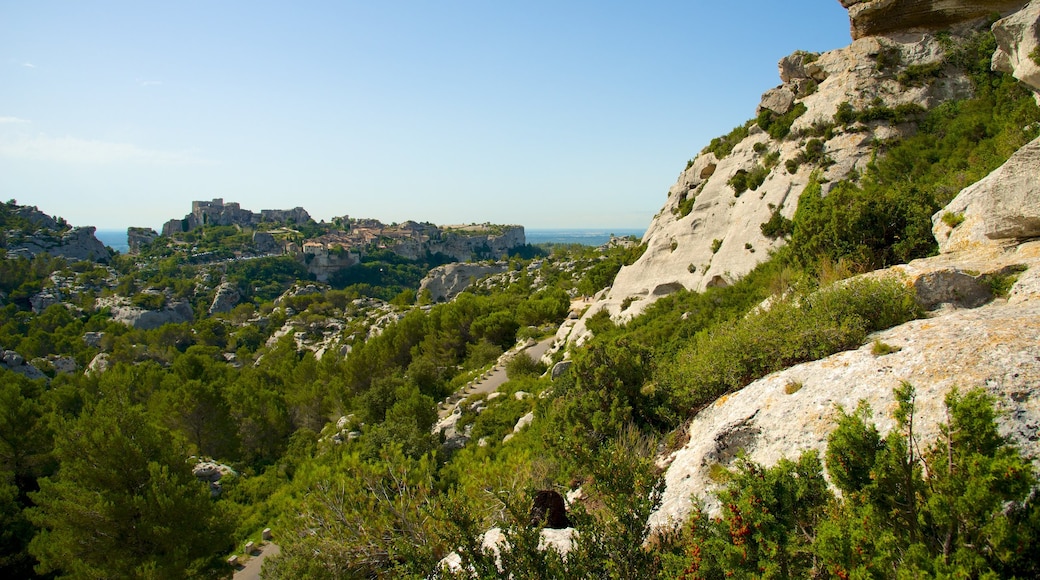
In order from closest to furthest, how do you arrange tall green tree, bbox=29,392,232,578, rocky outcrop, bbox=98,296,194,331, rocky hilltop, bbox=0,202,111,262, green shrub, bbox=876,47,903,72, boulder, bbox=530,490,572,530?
boulder, bbox=530,490,572,530 < tall green tree, bbox=29,392,232,578 < green shrub, bbox=876,47,903,72 < rocky outcrop, bbox=98,296,194,331 < rocky hilltop, bbox=0,202,111,262

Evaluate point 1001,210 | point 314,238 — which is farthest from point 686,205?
point 314,238

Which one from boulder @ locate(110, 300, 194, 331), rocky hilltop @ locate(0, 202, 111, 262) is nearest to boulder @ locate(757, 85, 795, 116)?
boulder @ locate(110, 300, 194, 331)

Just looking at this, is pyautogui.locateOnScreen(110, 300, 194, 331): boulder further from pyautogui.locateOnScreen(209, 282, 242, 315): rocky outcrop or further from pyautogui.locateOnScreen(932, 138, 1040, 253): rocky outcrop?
pyautogui.locateOnScreen(932, 138, 1040, 253): rocky outcrop

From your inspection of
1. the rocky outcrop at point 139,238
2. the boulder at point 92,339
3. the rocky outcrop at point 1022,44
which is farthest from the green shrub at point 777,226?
the rocky outcrop at point 139,238

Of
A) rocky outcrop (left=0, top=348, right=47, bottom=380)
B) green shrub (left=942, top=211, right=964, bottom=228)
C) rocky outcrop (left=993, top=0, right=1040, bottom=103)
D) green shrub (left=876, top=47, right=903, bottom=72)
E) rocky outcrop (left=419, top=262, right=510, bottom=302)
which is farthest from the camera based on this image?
rocky outcrop (left=419, top=262, right=510, bottom=302)

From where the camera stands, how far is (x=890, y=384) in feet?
18.4

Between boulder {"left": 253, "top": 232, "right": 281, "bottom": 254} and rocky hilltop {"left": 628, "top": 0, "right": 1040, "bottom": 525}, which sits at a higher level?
boulder {"left": 253, "top": 232, "right": 281, "bottom": 254}

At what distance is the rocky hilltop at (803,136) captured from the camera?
1983 centimetres

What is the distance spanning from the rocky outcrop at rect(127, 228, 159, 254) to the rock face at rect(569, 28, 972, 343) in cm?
16937

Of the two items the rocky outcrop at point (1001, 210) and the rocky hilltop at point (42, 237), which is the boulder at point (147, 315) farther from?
the rocky outcrop at point (1001, 210)

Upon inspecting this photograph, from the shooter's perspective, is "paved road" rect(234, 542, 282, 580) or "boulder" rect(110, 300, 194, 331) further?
"boulder" rect(110, 300, 194, 331)

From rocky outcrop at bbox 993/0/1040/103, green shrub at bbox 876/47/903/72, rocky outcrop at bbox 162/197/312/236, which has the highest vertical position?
rocky outcrop at bbox 162/197/312/236

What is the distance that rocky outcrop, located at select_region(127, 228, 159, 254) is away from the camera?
147m

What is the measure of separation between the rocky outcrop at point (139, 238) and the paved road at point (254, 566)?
6488 inches
